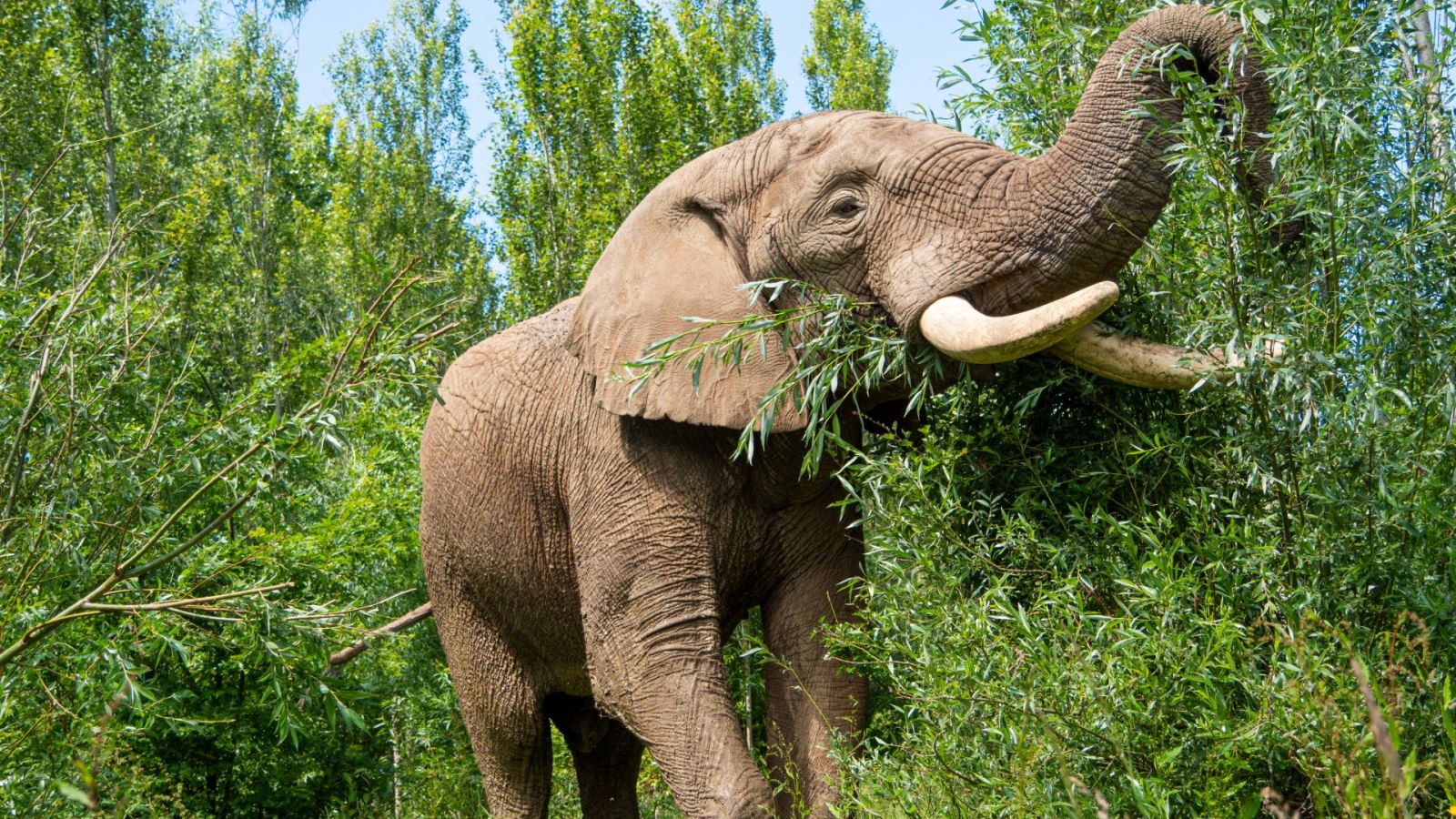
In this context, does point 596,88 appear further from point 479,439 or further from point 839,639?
point 839,639

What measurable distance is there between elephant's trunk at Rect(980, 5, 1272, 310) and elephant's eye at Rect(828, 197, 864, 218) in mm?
691

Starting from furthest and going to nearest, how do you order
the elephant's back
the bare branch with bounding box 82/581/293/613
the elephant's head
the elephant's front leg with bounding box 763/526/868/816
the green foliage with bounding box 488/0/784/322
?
the green foliage with bounding box 488/0/784/322, the elephant's back, the elephant's front leg with bounding box 763/526/868/816, the bare branch with bounding box 82/581/293/613, the elephant's head

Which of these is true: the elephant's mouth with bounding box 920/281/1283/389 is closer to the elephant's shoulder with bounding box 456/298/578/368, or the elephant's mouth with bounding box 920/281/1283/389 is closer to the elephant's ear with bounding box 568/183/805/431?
the elephant's ear with bounding box 568/183/805/431

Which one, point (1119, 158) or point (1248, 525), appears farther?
point (1119, 158)

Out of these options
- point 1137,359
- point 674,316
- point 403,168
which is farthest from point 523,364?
point 403,168

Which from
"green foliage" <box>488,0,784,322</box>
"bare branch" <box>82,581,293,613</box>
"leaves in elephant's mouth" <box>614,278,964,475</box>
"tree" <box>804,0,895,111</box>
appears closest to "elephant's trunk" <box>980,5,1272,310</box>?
"leaves in elephant's mouth" <box>614,278,964,475</box>

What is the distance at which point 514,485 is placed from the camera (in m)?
7.53

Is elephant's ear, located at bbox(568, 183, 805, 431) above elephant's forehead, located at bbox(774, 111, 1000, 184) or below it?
below

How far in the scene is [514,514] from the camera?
7535 millimetres

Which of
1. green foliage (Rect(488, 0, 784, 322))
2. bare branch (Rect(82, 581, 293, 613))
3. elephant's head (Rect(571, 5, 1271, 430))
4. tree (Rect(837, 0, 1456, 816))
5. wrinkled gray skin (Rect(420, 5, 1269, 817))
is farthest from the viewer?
green foliage (Rect(488, 0, 784, 322))

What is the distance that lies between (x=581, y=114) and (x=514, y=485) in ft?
41.1

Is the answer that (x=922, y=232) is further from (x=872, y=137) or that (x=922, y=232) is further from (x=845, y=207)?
(x=872, y=137)

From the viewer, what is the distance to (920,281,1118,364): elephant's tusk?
507cm

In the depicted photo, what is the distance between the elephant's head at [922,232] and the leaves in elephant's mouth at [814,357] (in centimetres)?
8
